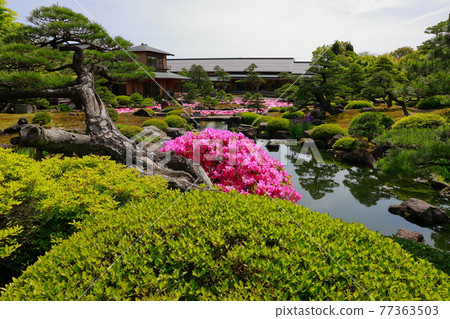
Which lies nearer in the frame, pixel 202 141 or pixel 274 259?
pixel 274 259

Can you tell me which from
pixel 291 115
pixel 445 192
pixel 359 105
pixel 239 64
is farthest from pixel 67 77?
pixel 239 64

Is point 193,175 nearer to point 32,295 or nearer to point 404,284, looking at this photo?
point 32,295

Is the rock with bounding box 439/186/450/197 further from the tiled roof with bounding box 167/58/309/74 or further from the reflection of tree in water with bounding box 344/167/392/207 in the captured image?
the tiled roof with bounding box 167/58/309/74

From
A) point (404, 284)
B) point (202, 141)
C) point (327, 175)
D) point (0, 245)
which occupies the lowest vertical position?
point (327, 175)

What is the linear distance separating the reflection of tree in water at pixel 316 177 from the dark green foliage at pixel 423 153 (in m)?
3.06

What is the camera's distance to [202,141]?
6.59 metres

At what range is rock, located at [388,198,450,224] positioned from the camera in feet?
25.0

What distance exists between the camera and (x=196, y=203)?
11.5ft

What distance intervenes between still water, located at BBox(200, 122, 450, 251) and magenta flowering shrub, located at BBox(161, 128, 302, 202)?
2459 mm

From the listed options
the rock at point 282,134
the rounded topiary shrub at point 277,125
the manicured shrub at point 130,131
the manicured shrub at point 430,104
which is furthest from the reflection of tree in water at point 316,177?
the manicured shrub at point 430,104

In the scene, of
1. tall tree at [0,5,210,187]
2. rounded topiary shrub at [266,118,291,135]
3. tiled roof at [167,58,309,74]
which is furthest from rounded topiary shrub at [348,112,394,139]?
tiled roof at [167,58,309,74]

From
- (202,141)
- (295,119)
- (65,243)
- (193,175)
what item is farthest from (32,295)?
(295,119)

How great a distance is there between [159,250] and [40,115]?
48.2ft

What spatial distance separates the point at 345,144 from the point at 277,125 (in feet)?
16.9
